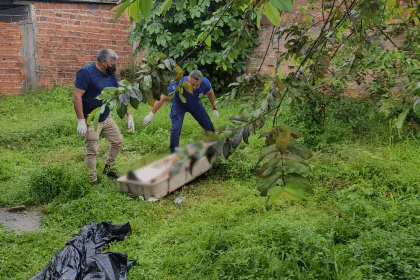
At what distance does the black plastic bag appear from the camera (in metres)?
3.53

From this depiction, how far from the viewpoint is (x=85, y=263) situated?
3.64 metres

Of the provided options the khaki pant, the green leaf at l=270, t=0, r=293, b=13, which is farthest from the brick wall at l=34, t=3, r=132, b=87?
the green leaf at l=270, t=0, r=293, b=13

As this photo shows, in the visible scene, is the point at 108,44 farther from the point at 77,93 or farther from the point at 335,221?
the point at 335,221

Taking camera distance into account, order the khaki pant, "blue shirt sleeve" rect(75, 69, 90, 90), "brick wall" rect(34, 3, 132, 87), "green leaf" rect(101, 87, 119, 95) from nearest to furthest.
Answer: "green leaf" rect(101, 87, 119, 95), "blue shirt sleeve" rect(75, 69, 90, 90), the khaki pant, "brick wall" rect(34, 3, 132, 87)

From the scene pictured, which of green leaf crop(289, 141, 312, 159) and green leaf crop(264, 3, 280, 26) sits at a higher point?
green leaf crop(264, 3, 280, 26)

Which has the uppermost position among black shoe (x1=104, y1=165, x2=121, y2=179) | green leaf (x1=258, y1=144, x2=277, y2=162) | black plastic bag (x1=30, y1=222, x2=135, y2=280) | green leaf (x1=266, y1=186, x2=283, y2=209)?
green leaf (x1=258, y1=144, x2=277, y2=162)

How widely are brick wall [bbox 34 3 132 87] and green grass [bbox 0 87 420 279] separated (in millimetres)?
3138

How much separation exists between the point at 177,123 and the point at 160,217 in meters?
1.71

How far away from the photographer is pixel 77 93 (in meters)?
5.31

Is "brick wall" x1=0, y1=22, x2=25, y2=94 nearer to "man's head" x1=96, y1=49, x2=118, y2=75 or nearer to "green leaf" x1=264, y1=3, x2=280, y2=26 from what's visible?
"man's head" x1=96, y1=49, x2=118, y2=75

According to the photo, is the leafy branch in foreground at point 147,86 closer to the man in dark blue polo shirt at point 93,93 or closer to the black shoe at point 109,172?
the man in dark blue polo shirt at point 93,93

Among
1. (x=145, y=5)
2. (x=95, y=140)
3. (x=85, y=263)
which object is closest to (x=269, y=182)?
(x=145, y=5)

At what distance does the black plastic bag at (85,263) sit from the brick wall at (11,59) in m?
6.69

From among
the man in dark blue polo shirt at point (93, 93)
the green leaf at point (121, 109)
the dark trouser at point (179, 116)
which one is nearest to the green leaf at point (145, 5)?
the green leaf at point (121, 109)
